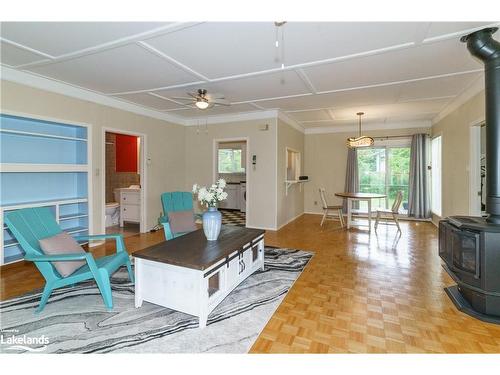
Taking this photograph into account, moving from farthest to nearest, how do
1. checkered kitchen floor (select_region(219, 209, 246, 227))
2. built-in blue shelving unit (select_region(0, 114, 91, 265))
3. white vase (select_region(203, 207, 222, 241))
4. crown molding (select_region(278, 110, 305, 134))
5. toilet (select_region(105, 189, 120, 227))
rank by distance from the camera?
checkered kitchen floor (select_region(219, 209, 246, 227)), toilet (select_region(105, 189, 120, 227)), crown molding (select_region(278, 110, 305, 134)), built-in blue shelving unit (select_region(0, 114, 91, 265)), white vase (select_region(203, 207, 222, 241))

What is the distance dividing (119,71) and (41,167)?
65.5 inches

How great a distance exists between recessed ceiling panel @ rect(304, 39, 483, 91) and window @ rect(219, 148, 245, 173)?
467 cm

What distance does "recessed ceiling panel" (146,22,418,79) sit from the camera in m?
2.24

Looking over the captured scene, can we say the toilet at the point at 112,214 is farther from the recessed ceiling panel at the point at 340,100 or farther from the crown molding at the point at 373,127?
the crown molding at the point at 373,127

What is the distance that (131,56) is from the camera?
282 cm

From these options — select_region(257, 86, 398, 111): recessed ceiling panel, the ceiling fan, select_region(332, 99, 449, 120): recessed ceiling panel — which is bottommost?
the ceiling fan

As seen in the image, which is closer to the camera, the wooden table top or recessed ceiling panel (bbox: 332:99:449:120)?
the wooden table top

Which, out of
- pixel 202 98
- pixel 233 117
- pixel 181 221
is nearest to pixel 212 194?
pixel 181 221

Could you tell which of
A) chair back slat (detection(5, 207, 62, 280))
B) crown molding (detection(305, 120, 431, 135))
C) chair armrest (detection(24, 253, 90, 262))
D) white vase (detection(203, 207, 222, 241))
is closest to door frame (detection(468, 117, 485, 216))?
crown molding (detection(305, 120, 431, 135))

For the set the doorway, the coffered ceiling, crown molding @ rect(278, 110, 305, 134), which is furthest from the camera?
the doorway

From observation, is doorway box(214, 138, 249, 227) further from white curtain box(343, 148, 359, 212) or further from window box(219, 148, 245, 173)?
white curtain box(343, 148, 359, 212)

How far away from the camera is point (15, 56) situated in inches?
112
